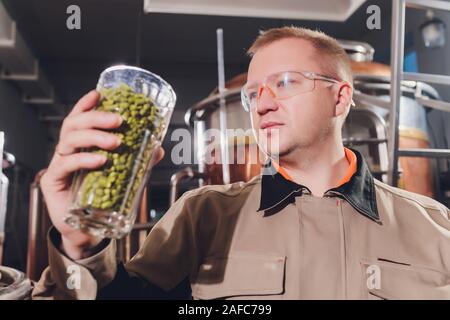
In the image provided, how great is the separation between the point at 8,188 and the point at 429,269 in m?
1.01

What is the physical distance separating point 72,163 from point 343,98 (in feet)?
2.28

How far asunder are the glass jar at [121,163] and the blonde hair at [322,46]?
49 centimetres

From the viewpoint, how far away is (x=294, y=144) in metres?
1.00

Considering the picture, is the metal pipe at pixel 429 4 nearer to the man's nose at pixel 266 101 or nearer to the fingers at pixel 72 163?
the man's nose at pixel 266 101

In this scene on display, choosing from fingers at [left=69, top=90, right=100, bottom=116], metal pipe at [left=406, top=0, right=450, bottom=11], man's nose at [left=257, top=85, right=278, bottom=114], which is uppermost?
metal pipe at [left=406, top=0, right=450, bottom=11]

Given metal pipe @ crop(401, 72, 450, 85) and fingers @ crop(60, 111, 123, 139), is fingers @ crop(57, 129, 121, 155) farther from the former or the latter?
metal pipe @ crop(401, 72, 450, 85)

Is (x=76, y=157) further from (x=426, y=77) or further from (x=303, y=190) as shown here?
(x=426, y=77)

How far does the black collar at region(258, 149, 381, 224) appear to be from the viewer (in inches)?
38.9

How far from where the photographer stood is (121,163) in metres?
0.61

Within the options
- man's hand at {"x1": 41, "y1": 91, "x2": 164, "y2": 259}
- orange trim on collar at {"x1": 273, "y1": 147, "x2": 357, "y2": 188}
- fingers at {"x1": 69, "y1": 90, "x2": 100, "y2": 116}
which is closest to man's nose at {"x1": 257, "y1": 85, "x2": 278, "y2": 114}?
orange trim on collar at {"x1": 273, "y1": 147, "x2": 357, "y2": 188}

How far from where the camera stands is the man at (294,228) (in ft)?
3.07

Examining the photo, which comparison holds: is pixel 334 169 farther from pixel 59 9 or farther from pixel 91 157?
pixel 59 9

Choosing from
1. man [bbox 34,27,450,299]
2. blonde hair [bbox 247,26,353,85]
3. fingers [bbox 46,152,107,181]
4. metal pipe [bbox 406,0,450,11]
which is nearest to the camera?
fingers [bbox 46,152,107,181]
